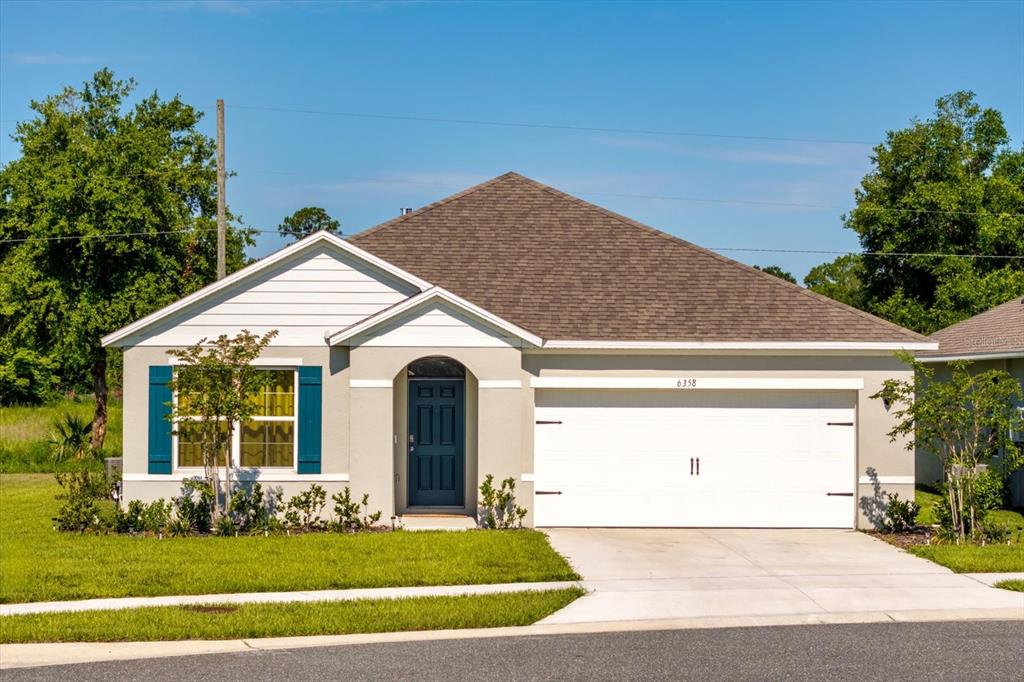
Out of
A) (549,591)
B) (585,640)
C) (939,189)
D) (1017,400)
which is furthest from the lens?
(939,189)

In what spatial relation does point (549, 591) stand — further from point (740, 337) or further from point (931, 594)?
point (740, 337)

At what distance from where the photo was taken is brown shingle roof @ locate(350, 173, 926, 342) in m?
19.3

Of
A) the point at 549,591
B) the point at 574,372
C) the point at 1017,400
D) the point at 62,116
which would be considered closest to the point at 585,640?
the point at 549,591

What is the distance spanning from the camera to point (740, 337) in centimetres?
1905

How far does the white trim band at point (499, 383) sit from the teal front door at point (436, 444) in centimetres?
157

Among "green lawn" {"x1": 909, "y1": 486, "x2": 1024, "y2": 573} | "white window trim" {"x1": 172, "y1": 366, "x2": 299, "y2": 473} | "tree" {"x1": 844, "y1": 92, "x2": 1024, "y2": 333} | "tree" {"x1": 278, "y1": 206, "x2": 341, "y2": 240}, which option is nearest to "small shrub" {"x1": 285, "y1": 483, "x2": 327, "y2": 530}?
"white window trim" {"x1": 172, "y1": 366, "x2": 299, "y2": 473}

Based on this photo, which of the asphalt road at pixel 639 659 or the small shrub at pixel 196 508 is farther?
the small shrub at pixel 196 508

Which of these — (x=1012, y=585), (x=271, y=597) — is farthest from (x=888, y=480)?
(x=271, y=597)

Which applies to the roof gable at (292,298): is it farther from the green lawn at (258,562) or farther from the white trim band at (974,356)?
the white trim band at (974,356)

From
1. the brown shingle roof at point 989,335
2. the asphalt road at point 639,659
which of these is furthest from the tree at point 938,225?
the asphalt road at point 639,659

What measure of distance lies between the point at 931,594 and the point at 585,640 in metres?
4.63

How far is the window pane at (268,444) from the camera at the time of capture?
18.7 metres

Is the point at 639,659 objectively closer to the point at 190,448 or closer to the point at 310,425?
the point at 310,425

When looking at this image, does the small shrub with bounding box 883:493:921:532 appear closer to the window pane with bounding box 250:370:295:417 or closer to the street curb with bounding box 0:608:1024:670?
the street curb with bounding box 0:608:1024:670
